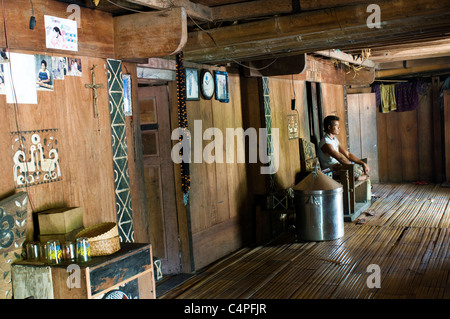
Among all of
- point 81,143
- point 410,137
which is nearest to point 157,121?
point 81,143

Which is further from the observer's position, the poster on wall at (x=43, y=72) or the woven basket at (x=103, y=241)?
the poster on wall at (x=43, y=72)

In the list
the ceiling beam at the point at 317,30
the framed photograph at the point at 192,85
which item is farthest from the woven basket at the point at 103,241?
the framed photograph at the point at 192,85

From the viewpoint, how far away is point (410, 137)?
12922 millimetres

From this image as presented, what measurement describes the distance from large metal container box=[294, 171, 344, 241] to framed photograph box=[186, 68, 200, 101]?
2.05 m

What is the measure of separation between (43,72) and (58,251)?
133 cm

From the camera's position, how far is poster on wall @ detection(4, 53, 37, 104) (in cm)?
346

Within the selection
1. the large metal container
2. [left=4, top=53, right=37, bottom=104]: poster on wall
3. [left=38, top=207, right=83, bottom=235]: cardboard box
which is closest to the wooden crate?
[left=38, top=207, right=83, bottom=235]: cardboard box

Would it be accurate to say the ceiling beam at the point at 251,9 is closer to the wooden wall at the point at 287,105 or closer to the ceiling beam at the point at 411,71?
the wooden wall at the point at 287,105

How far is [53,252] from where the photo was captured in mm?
3402

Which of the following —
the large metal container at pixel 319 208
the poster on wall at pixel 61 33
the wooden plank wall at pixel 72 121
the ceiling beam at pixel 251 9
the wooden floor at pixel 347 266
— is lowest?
the wooden floor at pixel 347 266

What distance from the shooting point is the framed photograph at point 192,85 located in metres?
6.14

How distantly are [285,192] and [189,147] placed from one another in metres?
2.52

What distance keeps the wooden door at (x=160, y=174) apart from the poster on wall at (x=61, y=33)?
2061 millimetres

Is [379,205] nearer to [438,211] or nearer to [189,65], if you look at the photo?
[438,211]
